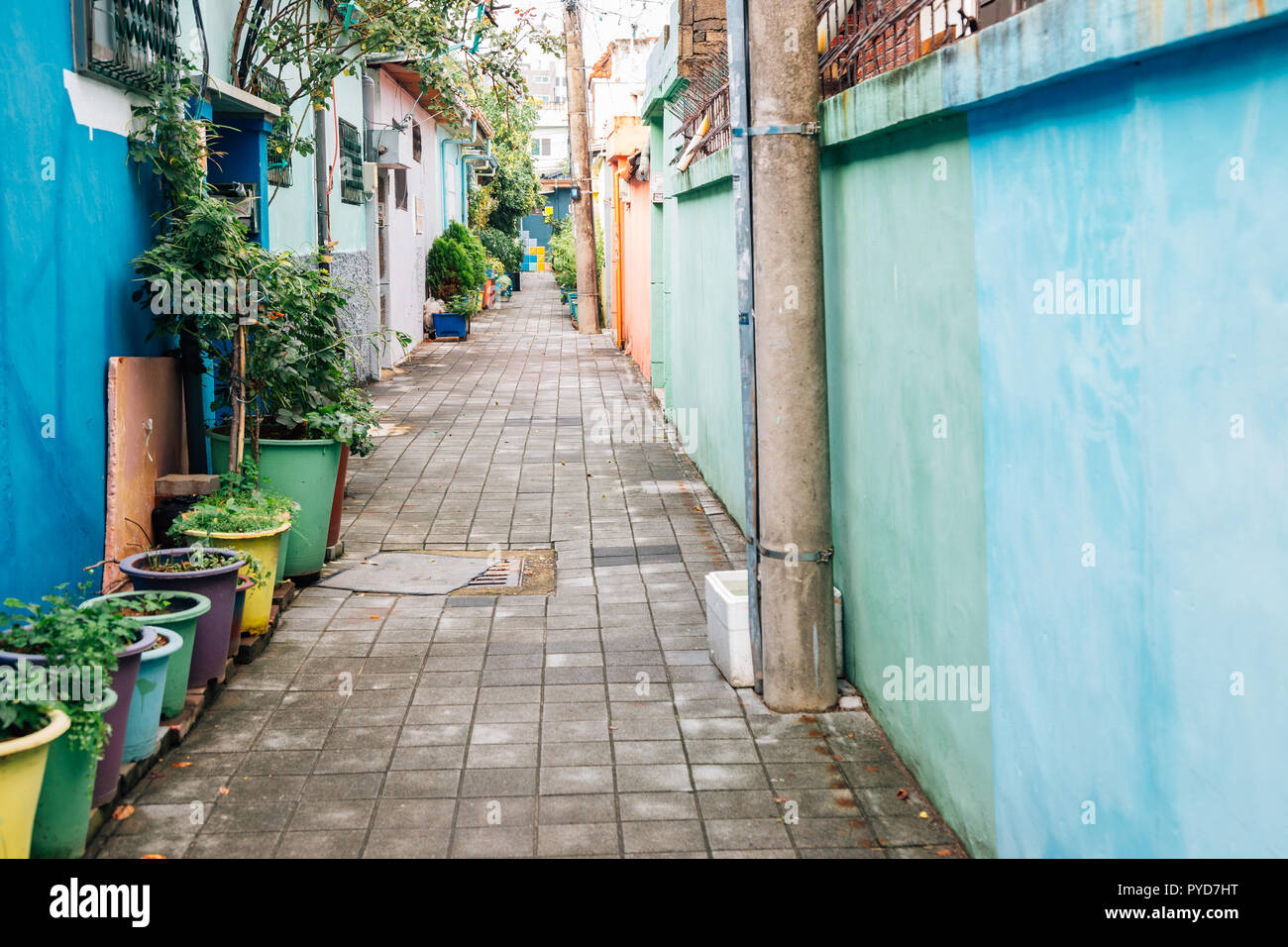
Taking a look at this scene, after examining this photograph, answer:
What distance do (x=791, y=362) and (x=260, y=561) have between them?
2.79 metres

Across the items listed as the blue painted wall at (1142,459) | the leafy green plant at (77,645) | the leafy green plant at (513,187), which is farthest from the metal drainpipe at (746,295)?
the leafy green plant at (513,187)

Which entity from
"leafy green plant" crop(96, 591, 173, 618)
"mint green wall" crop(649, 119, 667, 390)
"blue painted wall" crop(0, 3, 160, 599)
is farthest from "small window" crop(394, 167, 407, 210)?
"leafy green plant" crop(96, 591, 173, 618)

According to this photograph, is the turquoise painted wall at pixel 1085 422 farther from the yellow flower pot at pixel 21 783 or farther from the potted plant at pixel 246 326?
the potted plant at pixel 246 326

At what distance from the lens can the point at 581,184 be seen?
2394 cm

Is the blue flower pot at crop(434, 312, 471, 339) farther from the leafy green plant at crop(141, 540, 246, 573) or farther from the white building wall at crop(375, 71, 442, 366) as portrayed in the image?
the leafy green plant at crop(141, 540, 246, 573)

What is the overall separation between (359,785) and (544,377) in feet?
42.6

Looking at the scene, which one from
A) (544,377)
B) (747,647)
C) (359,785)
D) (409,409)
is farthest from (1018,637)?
(544,377)

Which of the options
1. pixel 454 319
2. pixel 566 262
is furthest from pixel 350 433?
pixel 566 262

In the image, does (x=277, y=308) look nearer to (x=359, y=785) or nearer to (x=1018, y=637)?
(x=359, y=785)

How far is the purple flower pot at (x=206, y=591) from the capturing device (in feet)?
16.2

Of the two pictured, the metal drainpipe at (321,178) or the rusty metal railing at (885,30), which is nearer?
the rusty metal railing at (885,30)

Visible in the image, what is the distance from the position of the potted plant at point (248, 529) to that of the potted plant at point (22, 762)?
2.08 metres

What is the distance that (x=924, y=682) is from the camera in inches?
170

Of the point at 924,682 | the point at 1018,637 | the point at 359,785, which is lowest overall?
the point at 359,785
